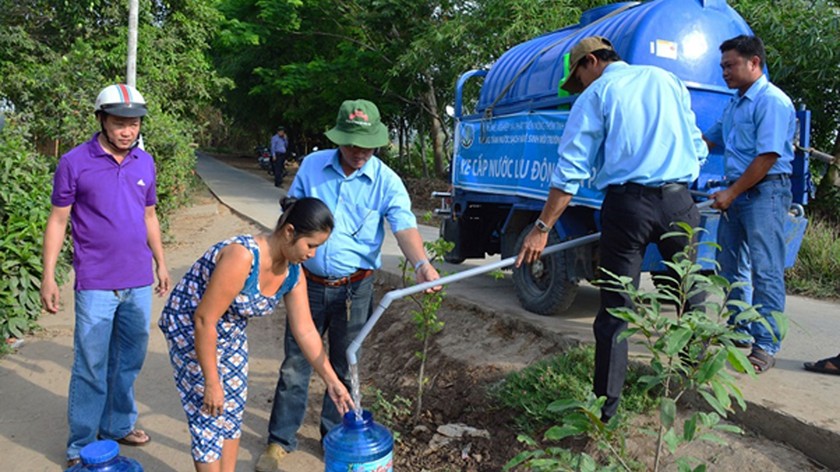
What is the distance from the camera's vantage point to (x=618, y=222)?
3000 millimetres

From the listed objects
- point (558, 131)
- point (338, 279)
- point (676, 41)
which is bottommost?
point (338, 279)

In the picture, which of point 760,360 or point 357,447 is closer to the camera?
point 357,447

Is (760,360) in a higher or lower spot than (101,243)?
lower

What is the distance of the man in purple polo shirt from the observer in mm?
3191

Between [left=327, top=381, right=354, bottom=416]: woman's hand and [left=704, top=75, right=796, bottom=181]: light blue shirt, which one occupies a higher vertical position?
[left=704, top=75, right=796, bottom=181]: light blue shirt

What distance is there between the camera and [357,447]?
2.51 meters

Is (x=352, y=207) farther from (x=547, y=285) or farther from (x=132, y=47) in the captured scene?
(x=132, y=47)

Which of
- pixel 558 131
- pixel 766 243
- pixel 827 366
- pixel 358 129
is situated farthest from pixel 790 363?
pixel 358 129

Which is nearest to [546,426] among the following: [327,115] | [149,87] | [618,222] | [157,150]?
[618,222]

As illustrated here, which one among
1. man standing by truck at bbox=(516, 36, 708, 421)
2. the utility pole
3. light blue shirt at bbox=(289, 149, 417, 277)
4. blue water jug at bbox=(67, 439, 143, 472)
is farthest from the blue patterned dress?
the utility pole

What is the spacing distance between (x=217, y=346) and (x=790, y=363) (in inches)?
129

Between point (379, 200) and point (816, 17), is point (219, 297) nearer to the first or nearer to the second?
point (379, 200)

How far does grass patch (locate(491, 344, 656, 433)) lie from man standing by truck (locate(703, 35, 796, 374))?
77 cm

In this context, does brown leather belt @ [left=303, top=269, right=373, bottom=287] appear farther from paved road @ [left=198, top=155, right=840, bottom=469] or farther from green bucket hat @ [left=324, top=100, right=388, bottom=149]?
paved road @ [left=198, top=155, right=840, bottom=469]
